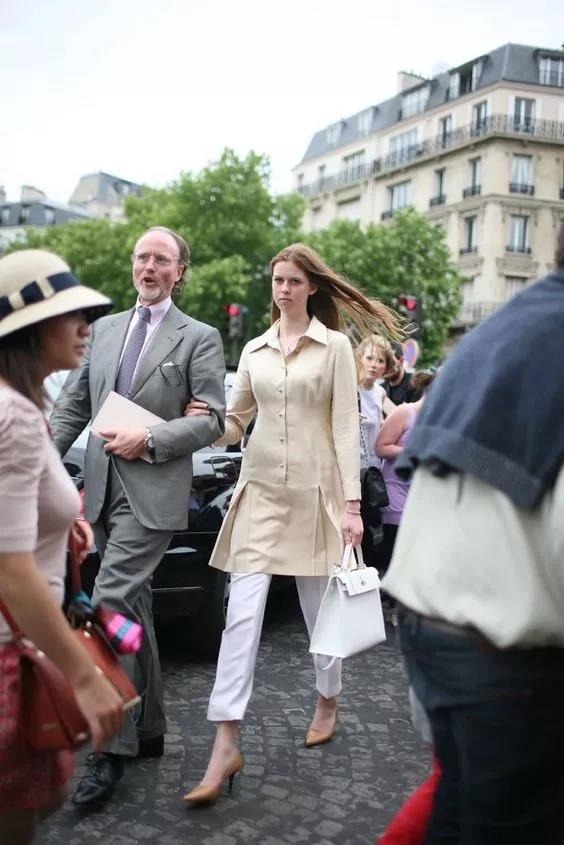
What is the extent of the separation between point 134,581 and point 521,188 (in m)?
54.9

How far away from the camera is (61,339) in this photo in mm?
2158

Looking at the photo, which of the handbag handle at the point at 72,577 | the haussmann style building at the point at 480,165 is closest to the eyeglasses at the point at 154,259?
the handbag handle at the point at 72,577

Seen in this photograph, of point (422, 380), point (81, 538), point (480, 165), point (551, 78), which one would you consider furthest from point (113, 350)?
point (551, 78)

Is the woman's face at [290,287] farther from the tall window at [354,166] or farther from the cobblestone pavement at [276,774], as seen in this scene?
the tall window at [354,166]

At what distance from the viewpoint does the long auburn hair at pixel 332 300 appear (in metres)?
4.49

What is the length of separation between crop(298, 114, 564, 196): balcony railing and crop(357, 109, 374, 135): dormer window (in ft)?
10.7

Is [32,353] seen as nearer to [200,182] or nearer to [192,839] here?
[192,839]

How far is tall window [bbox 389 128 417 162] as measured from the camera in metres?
63.7

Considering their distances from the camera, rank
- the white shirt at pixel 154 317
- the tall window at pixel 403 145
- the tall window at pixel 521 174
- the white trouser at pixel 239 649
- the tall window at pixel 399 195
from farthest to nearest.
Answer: the tall window at pixel 403 145 → the tall window at pixel 399 195 → the tall window at pixel 521 174 → the white shirt at pixel 154 317 → the white trouser at pixel 239 649

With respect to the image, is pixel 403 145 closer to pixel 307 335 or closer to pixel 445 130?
pixel 445 130

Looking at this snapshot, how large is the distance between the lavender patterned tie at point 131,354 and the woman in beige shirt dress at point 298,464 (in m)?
Answer: 0.29

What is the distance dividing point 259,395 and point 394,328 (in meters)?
0.92

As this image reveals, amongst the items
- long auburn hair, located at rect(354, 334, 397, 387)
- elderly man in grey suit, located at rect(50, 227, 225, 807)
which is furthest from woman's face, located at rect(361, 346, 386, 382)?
elderly man in grey suit, located at rect(50, 227, 225, 807)

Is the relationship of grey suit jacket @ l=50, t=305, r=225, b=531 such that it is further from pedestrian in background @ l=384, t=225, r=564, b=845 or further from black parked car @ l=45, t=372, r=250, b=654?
pedestrian in background @ l=384, t=225, r=564, b=845
